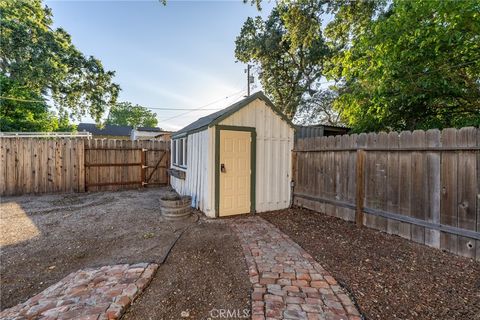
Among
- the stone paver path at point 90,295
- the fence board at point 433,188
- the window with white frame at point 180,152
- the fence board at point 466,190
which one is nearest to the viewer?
the stone paver path at point 90,295

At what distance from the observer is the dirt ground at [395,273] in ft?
7.09

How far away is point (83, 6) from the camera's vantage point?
24.3ft

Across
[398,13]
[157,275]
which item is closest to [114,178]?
[157,275]

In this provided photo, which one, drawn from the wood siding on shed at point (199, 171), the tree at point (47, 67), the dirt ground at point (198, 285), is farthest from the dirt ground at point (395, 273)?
the tree at point (47, 67)

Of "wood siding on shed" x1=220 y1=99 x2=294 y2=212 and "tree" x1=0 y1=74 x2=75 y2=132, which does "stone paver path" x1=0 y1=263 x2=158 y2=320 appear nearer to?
"wood siding on shed" x1=220 y1=99 x2=294 y2=212

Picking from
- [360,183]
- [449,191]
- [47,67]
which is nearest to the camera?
[449,191]

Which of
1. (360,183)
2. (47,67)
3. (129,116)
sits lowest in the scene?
(360,183)

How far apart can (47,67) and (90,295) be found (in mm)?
12706

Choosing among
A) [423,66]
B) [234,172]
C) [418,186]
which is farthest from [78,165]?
[423,66]

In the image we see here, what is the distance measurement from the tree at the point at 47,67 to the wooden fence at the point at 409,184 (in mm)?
13416

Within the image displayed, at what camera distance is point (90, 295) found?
89.7 inches

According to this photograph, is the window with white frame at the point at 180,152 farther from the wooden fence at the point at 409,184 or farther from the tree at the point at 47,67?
the tree at the point at 47,67

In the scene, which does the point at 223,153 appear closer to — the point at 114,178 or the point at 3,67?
the point at 114,178

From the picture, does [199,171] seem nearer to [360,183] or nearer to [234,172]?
[234,172]
